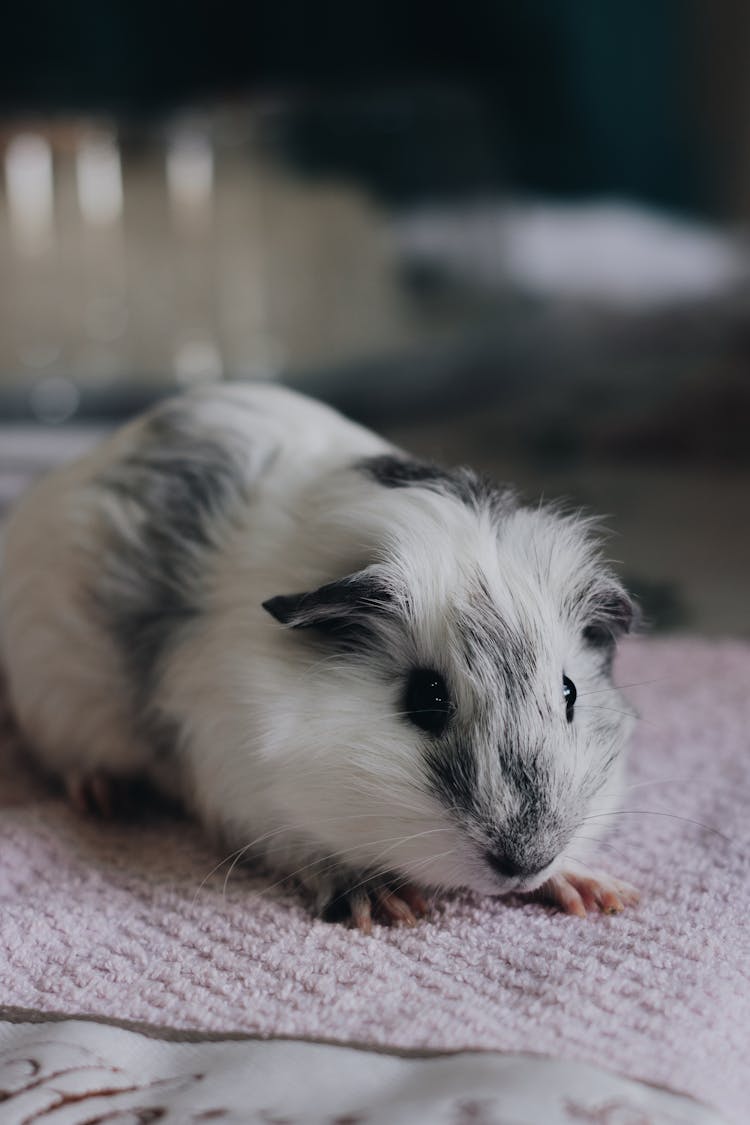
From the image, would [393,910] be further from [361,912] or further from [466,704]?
[466,704]

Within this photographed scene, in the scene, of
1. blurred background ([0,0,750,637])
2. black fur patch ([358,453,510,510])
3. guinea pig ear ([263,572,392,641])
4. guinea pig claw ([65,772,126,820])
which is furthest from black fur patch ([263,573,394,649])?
blurred background ([0,0,750,637])

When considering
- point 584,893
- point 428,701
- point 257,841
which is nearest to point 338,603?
point 428,701

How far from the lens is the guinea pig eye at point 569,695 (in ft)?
3.37

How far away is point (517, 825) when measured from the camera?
938 millimetres

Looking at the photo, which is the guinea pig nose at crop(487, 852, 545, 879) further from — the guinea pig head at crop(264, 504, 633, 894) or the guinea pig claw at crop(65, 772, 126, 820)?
the guinea pig claw at crop(65, 772, 126, 820)

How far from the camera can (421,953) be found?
39.7 inches

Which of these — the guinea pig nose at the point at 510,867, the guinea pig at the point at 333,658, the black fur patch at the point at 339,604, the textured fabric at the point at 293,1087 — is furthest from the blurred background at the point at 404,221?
the textured fabric at the point at 293,1087

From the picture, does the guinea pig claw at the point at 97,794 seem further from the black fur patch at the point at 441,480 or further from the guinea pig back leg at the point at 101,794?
the black fur patch at the point at 441,480

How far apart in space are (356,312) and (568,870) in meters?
2.12

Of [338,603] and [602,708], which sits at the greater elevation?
[338,603]

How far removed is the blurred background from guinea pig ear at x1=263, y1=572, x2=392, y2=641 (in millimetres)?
1500

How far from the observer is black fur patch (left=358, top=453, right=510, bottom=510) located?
1.10m

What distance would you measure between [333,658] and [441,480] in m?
0.19

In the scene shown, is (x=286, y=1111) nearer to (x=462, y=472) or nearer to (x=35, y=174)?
(x=462, y=472)
